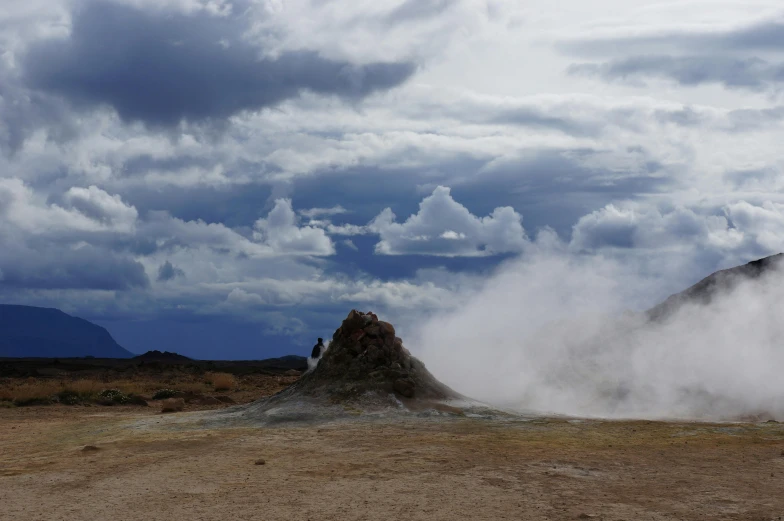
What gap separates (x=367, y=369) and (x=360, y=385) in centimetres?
74

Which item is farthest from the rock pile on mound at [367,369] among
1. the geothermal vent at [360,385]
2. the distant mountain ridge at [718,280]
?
the distant mountain ridge at [718,280]

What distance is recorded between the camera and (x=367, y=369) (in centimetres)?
2100

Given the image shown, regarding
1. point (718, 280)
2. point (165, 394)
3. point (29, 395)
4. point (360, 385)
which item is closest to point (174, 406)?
point (165, 394)

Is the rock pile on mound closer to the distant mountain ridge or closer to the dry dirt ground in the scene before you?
the dry dirt ground

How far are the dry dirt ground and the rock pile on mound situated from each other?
2.32m

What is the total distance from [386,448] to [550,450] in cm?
327

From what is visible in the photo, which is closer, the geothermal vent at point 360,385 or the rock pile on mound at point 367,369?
the geothermal vent at point 360,385

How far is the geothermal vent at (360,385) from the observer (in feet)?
63.5

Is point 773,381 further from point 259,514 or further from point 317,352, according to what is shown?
point 259,514

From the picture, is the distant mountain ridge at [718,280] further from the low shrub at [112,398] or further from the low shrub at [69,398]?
the low shrub at [69,398]

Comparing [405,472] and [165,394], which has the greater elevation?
[165,394]

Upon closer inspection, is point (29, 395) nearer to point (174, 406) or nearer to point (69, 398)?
point (69, 398)

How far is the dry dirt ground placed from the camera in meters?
10.3

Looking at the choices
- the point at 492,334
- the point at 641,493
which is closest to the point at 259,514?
the point at 641,493
